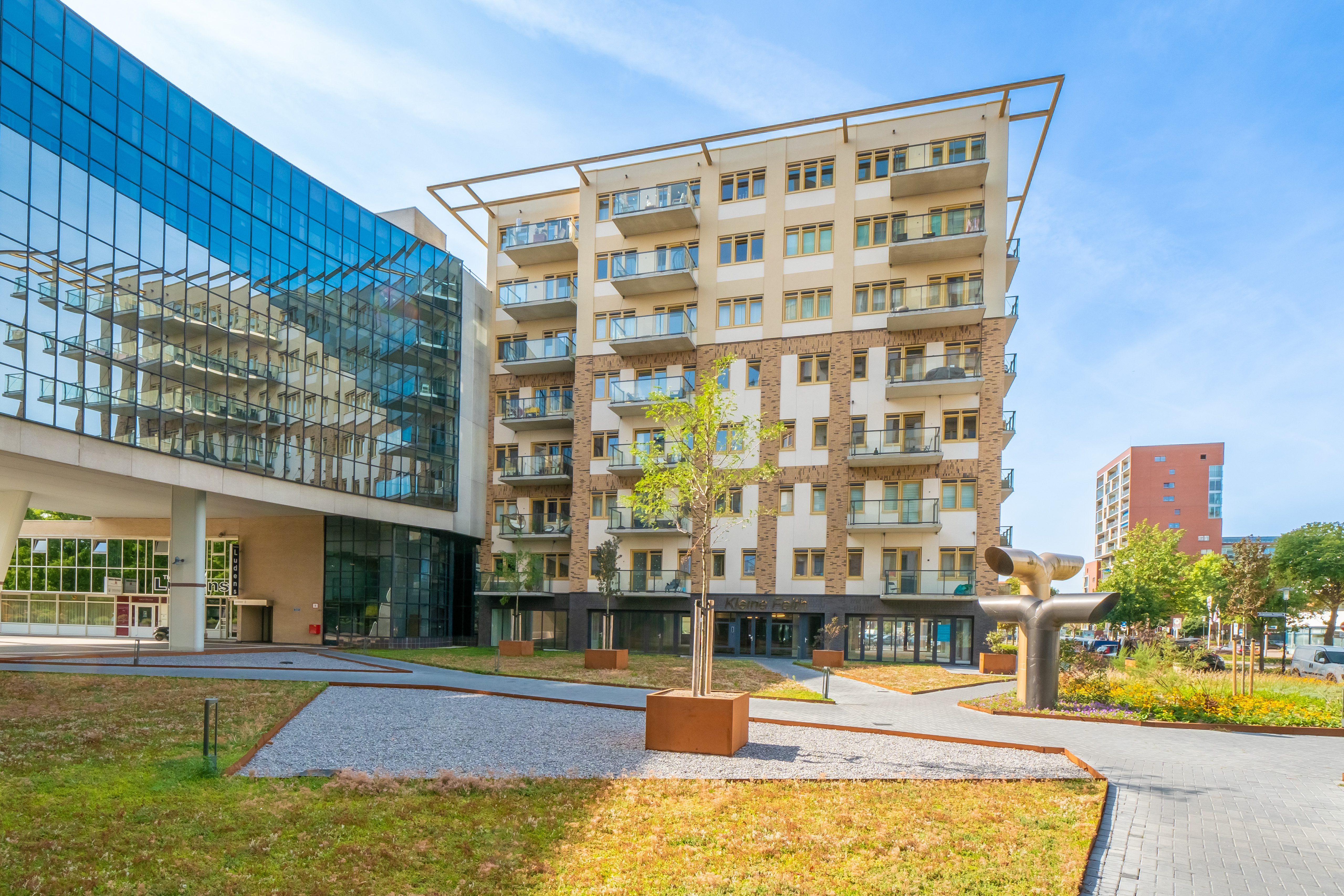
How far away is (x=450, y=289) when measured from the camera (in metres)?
44.3

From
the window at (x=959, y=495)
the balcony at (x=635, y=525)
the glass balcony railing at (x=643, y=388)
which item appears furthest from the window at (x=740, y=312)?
the window at (x=959, y=495)

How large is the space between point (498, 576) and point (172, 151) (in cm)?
2247

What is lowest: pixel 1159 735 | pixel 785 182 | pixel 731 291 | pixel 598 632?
pixel 598 632

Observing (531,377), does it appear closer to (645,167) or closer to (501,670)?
(645,167)

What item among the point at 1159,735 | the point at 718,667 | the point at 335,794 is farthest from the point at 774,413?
the point at 335,794

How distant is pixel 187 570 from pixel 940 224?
33050mm

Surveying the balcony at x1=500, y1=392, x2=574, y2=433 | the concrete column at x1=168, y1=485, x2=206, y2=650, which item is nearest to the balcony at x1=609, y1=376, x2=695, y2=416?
the balcony at x1=500, y1=392, x2=574, y2=433

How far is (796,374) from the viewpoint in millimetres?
39094

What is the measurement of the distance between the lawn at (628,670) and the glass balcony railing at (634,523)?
226 inches

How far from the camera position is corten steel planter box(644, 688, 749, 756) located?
519 inches

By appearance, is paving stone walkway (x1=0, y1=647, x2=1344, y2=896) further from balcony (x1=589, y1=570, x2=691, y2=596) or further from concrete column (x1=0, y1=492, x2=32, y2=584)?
balcony (x1=589, y1=570, x2=691, y2=596)

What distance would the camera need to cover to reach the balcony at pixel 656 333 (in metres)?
40.1

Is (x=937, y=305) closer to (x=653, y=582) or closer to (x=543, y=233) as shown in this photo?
(x=653, y=582)

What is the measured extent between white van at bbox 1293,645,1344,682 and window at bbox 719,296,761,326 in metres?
25.3
